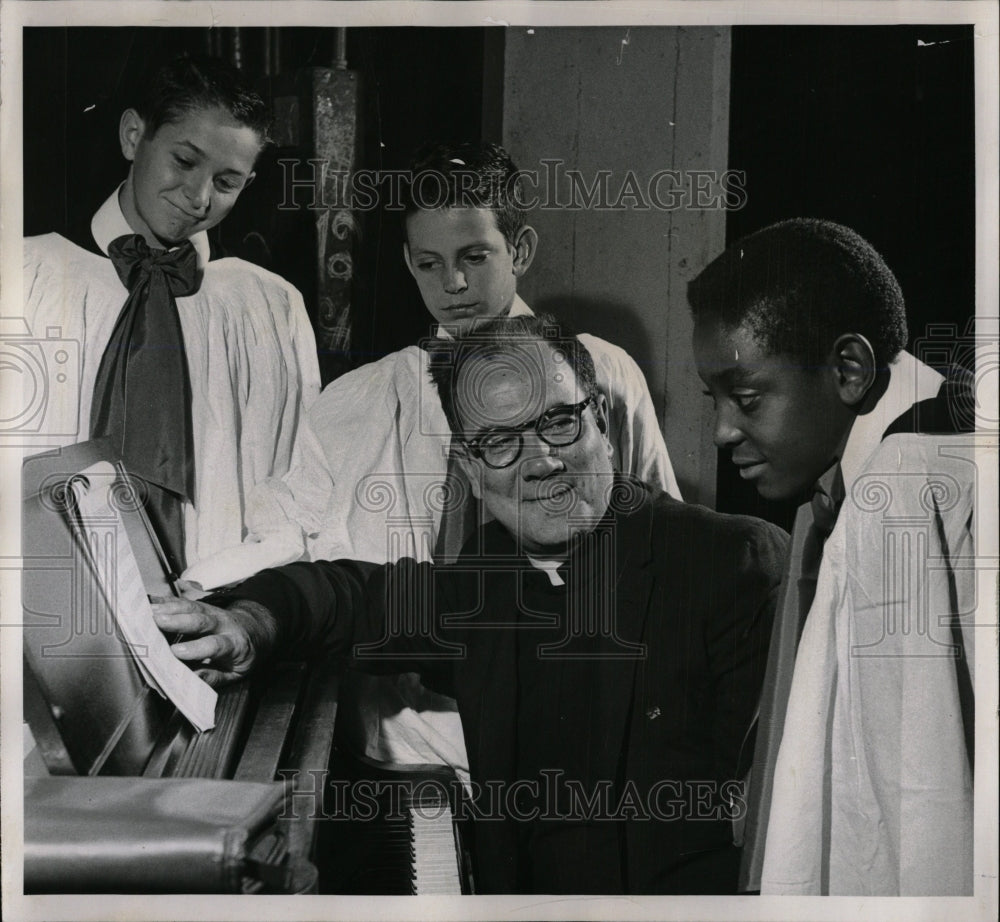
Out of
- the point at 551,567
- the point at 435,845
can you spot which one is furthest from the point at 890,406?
the point at 435,845

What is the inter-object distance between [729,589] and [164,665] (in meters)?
1.34

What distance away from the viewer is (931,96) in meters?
2.34

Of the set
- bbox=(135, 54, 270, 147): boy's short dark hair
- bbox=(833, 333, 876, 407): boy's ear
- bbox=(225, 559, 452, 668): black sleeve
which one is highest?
bbox=(135, 54, 270, 147): boy's short dark hair

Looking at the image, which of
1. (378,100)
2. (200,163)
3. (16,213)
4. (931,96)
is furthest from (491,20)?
(16,213)

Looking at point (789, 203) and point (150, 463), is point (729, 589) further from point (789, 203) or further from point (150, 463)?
point (150, 463)

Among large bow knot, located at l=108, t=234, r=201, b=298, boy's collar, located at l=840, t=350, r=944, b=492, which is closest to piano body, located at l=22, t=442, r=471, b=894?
large bow knot, located at l=108, t=234, r=201, b=298

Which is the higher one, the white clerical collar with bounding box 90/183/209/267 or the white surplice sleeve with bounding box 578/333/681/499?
the white clerical collar with bounding box 90/183/209/267

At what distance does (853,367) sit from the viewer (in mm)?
2307

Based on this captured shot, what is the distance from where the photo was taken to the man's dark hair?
7.59 ft

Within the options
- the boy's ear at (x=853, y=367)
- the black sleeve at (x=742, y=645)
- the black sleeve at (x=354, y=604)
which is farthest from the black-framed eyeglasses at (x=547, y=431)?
the boy's ear at (x=853, y=367)

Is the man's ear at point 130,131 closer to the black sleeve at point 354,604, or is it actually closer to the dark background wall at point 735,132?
the dark background wall at point 735,132

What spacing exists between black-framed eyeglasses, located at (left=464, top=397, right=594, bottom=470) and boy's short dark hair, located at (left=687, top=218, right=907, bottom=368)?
380mm

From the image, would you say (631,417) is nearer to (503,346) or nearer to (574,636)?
(503,346)

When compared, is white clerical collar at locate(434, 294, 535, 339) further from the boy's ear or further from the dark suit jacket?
the boy's ear
